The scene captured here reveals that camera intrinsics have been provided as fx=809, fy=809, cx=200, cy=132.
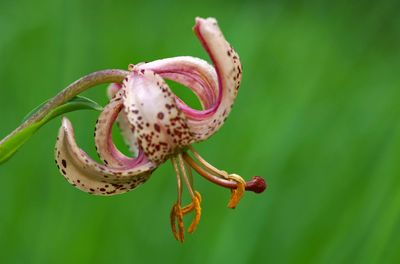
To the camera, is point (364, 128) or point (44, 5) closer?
point (364, 128)

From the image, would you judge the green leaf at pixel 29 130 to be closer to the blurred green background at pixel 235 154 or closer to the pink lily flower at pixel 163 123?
the pink lily flower at pixel 163 123

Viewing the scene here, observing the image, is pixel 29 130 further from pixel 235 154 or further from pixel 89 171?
pixel 235 154

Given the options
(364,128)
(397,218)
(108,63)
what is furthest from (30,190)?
(364,128)

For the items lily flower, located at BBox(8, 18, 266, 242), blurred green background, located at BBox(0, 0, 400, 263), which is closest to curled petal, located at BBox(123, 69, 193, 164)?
lily flower, located at BBox(8, 18, 266, 242)

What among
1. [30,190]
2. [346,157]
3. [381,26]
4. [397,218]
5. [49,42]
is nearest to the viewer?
[397,218]

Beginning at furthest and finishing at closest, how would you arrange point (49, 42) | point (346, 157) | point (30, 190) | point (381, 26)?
point (381, 26) < point (49, 42) < point (346, 157) < point (30, 190)

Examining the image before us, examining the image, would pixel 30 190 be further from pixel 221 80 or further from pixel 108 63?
pixel 221 80

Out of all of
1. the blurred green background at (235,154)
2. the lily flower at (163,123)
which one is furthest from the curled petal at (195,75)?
the blurred green background at (235,154)

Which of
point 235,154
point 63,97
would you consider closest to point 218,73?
point 63,97
